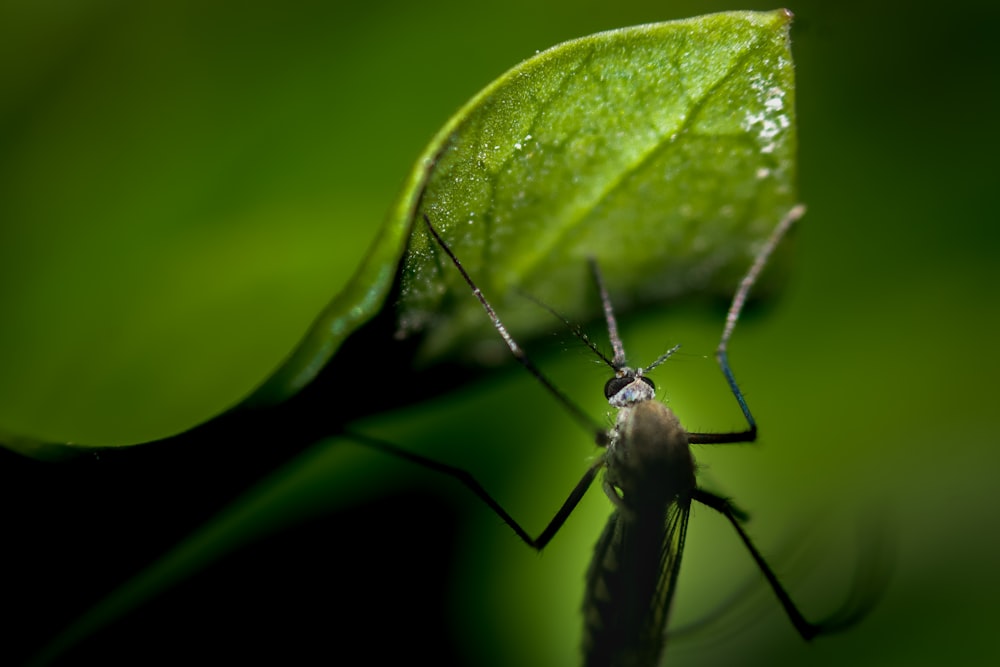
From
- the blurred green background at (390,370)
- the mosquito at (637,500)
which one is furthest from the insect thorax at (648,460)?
the blurred green background at (390,370)

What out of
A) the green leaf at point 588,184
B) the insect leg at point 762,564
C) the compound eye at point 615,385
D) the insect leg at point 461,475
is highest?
the green leaf at point 588,184

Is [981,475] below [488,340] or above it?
below

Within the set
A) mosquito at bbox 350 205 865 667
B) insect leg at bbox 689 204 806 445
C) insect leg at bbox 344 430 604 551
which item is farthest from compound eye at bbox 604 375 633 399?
insect leg at bbox 344 430 604 551

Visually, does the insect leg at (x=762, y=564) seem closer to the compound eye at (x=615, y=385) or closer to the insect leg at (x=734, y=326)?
the insect leg at (x=734, y=326)

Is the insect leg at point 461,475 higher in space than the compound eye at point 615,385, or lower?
higher

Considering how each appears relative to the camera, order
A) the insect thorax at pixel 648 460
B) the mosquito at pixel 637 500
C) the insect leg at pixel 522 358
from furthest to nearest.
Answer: the insect thorax at pixel 648 460 < the mosquito at pixel 637 500 < the insect leg at pixel 522 358

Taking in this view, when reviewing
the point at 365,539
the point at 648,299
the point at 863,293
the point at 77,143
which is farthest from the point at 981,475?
the point at 77,143

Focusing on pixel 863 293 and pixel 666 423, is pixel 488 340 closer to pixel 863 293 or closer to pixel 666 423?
pixel 666 423
